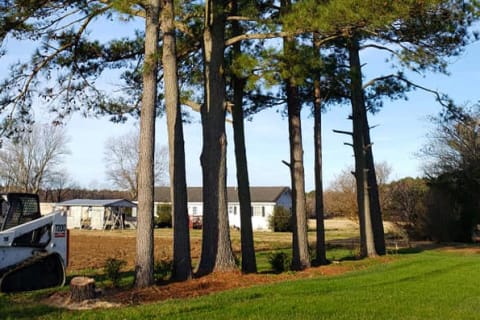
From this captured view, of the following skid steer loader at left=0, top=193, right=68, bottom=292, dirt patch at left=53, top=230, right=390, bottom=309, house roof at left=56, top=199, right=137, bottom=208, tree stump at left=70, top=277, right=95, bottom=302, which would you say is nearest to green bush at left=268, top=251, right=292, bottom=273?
dirt patch at left=53, top=230, right=390, bottom=309

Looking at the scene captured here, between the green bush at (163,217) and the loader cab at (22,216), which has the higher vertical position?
the green bush at (163,217)

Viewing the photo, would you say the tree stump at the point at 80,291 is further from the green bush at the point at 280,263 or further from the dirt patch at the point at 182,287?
the green bush at the point at 280,263

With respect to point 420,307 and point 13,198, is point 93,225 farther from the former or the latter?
point 420,307

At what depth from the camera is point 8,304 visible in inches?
321

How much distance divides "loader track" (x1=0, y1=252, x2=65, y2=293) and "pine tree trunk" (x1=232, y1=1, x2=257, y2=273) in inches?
186

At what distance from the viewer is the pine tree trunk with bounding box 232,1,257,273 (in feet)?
43.9

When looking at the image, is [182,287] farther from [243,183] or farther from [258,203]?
[258,203]

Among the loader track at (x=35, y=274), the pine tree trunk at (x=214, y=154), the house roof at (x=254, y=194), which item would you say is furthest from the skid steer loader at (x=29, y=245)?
the house roof at (x=254, y=194)

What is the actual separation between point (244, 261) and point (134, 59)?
643 cm

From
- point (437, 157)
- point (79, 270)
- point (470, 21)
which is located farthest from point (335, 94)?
point (437, 157)

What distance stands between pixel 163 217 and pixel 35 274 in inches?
1562

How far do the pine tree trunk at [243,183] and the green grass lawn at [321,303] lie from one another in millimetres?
2378

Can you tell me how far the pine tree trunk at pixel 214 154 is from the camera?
466 inches

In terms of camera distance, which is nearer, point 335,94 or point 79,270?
point 79,270
